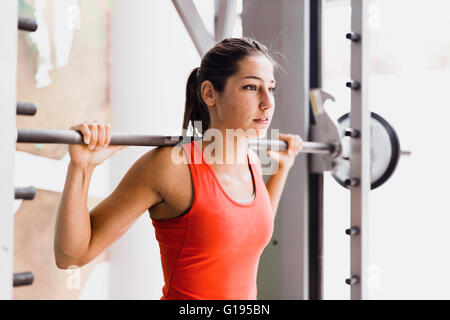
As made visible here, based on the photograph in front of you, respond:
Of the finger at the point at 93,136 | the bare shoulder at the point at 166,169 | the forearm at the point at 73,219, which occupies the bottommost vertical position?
the forearm at the point at 73,219

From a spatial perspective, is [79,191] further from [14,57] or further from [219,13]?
[219,13]

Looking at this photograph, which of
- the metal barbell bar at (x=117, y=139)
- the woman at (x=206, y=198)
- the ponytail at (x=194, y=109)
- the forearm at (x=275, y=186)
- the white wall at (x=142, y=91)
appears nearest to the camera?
the metal barbell bar at (x=117, y=139)

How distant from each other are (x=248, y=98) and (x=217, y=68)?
0.39 feet

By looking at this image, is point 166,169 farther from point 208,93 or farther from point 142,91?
point 142,91

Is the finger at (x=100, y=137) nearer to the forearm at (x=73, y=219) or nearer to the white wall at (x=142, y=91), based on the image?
the forearm at (x=73, y=219)

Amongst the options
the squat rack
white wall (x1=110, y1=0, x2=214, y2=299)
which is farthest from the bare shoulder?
white wall (x1=110, y1=0, x2=214, y2=299)

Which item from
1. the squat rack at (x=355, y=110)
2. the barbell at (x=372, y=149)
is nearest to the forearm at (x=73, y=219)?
the barbell at (x=372, y=149)

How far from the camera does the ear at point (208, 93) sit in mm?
1204

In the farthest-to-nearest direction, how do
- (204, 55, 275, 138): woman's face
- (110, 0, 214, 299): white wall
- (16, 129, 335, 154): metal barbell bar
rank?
(110, 0, 214, 299): white wall
(204, 55, 275, 138): woman's face
(16, 129, 335, 154): metal barbell bar

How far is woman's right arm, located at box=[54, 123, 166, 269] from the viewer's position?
94cm

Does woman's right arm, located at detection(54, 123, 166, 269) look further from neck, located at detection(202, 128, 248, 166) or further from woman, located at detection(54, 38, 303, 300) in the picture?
neck, located at detection(202, 128, 248, 166)

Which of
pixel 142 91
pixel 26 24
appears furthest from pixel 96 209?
pixel 142 91

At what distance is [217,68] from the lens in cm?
A: 119

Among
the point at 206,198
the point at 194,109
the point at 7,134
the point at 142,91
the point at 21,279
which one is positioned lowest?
the point at 21,279
